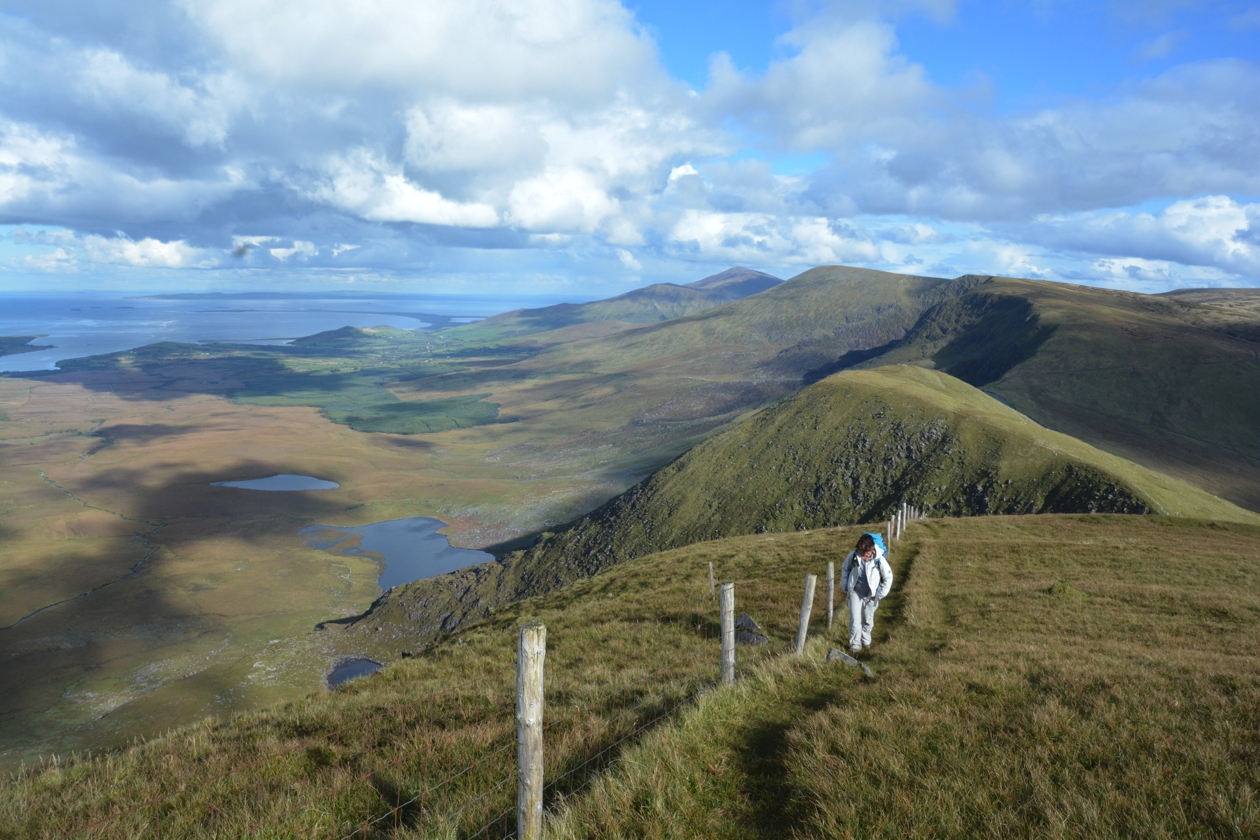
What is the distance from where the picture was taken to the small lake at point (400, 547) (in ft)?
347

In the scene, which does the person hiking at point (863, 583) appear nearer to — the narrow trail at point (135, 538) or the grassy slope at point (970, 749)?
the grassy slope at point (970, 749)

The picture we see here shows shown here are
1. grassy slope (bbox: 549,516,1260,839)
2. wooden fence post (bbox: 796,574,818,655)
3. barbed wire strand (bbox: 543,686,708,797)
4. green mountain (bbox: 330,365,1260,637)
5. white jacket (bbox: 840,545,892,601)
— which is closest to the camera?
grassy slope (bbox: 549,516,1260,839)

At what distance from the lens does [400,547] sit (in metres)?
A: 116

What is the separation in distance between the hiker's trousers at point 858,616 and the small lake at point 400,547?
3796 inches

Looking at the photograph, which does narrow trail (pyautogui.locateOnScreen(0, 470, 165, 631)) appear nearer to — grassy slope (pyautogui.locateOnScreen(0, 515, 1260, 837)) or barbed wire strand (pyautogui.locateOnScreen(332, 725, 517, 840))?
grassy slope (pyautogui.locateOnScreen(0, 515, 1260, 837))

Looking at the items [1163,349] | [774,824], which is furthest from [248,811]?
[1163,349]

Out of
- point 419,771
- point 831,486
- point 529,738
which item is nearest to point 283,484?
point 831,486

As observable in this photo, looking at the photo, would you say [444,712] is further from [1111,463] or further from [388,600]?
[1111,463]

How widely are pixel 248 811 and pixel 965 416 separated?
103m

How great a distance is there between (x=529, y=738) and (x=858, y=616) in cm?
1086

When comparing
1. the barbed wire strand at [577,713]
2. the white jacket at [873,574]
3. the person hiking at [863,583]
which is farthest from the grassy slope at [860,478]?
the barbed wire strand at [577,713]

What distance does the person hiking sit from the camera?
47.0ft

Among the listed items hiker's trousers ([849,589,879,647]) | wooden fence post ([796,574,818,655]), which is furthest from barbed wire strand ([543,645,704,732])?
hiker's trousers ([849,589,879,647])

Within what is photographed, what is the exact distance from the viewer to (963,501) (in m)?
78.4
